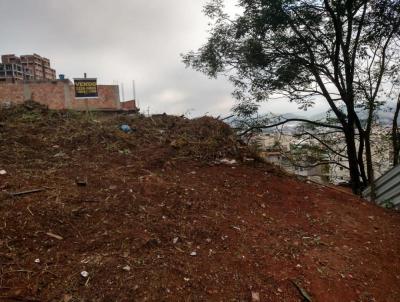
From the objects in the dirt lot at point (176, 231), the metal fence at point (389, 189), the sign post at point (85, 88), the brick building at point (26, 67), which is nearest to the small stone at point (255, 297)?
the dirt lot at point (176, 231)

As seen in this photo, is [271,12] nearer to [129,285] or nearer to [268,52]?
[268,52]

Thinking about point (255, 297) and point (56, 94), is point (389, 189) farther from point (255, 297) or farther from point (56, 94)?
point (56, 94)

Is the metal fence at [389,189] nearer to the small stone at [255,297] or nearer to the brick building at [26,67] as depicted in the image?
the small stone at [255,297]

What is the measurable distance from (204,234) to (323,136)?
27.3 feet

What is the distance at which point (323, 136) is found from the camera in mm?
9914

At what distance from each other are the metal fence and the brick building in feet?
96.2

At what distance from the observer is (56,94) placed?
61.3ft

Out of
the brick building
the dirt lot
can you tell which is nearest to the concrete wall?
the brick building

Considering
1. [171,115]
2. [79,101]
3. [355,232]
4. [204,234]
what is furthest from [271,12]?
[79,101]

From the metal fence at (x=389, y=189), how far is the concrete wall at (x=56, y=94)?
15.7 meters

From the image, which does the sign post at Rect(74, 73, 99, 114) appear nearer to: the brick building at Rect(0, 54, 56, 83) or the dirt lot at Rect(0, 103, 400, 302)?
the brick building at Rect(0, 54, 56, 83)

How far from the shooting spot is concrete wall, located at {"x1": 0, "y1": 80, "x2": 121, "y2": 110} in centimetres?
1794

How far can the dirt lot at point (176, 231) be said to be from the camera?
207cm

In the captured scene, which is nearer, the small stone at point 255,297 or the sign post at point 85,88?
the small stone at point 255,297
